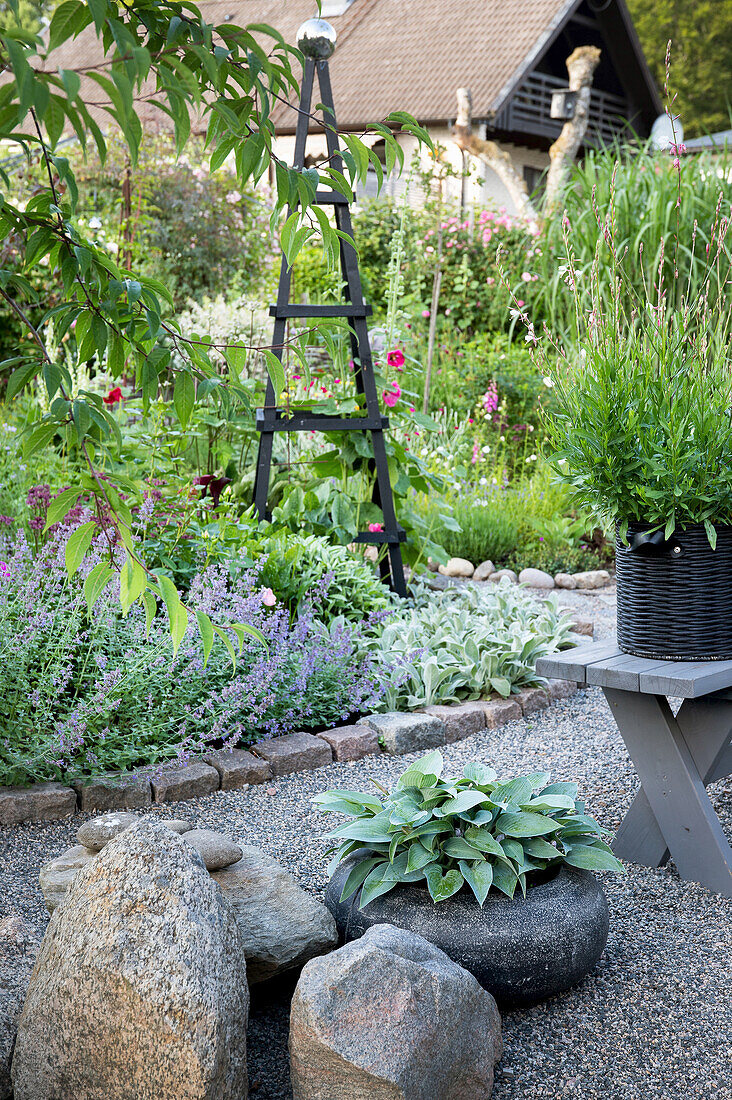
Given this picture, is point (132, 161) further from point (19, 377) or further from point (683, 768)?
point (683, 768)

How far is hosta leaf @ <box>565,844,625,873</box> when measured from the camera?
2143mm

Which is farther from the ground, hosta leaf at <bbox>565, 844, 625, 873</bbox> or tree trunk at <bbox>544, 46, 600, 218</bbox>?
tree trunk at <bbox>544, 46, 600, 218</bbox>

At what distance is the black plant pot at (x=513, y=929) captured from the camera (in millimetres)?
2002

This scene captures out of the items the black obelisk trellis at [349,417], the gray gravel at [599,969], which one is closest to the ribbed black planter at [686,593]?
the gray gravel at [599,969]

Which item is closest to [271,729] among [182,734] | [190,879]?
[182,734]

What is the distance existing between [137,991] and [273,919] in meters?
0.51

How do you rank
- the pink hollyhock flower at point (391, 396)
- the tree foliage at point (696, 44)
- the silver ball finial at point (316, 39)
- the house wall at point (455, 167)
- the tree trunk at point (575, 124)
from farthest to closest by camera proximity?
the tree foliage at point (696, 44) < the house wall at point (455, 167) < the tree trunk at point (575, 124) < the pink hollyhock flower at point (391, 396) < the silver ball finial at point (316, 39)

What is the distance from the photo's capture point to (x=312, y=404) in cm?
470

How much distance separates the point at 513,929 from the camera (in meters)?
2.02

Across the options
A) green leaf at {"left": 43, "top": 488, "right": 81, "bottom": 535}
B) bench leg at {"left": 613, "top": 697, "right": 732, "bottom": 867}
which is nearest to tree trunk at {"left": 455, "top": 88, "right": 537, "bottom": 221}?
bench leg at {"left": 613, "top": 697, "right": 732, "bottom": 867}

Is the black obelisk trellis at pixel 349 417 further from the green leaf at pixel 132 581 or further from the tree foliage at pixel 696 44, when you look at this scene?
the tree foliage at pixel 696 44

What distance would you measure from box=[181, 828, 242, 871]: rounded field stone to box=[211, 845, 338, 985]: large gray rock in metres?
0.04

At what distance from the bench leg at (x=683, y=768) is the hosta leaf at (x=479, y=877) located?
700 mm

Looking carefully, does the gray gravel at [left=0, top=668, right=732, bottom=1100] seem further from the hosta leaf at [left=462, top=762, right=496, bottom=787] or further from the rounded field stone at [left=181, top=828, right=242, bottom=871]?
the hosta leaf at [left=462, top=762, right=496, bottom=787]
